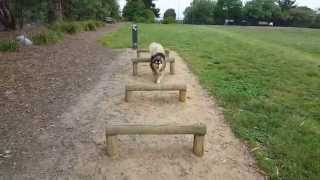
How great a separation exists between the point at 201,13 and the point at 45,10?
5444 cm

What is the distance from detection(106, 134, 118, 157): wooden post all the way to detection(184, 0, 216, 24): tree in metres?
70.2

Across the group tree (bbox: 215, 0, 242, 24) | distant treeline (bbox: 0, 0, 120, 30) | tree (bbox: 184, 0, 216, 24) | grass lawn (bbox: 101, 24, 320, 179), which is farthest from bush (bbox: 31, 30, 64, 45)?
tree (bbox: 184, 0, 216, 24)

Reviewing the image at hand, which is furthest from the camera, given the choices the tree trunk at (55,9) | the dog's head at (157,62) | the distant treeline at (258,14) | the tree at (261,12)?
the tree at (261,12)

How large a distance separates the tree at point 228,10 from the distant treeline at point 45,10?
120 ft

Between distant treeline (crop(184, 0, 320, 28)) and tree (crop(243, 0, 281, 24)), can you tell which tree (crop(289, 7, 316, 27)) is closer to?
distant treeline (crop(184, 0, 320, 28))

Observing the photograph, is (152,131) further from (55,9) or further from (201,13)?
(201,13)

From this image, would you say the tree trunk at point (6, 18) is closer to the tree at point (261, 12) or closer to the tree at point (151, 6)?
the tree at point (151, 6)

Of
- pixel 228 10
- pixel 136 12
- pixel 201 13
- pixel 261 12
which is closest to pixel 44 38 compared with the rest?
pixel 136 12

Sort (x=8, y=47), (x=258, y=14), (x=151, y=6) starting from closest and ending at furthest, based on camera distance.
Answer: (x=8, y=47), (x=258, y=14), (x=151, y=6)

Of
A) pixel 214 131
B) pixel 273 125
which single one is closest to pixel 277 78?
pixel 273 125

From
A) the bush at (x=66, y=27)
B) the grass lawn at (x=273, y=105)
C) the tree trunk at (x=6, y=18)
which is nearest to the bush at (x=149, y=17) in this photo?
the tree trunk at (x=6, y=18)

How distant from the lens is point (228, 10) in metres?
70.5

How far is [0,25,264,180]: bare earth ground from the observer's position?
13.1 ft

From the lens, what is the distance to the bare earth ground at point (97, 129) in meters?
3.98
